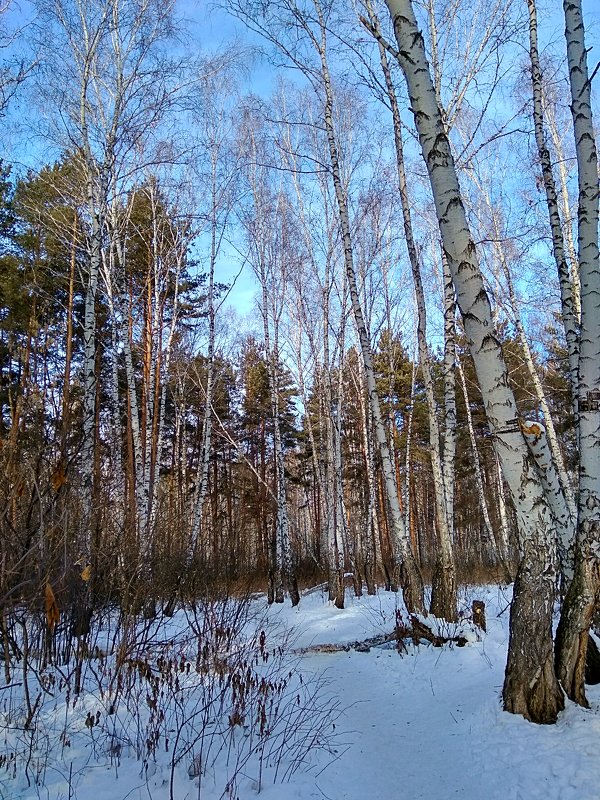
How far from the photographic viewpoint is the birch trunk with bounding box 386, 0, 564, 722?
124 inches

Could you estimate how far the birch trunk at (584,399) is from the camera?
3.21m

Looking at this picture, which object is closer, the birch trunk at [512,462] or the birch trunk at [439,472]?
the birch trunk at [512,462]

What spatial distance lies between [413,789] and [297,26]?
28.9 feet

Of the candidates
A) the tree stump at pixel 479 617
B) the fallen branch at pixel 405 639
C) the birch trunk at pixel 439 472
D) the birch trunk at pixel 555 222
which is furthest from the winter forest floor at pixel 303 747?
the birch trunk at pixel 555 222

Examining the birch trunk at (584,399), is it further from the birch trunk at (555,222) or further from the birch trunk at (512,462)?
the birch trunk at (555,222)

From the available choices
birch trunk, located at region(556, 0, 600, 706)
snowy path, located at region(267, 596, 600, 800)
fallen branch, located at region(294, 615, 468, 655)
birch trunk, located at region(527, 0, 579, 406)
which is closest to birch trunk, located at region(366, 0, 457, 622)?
fallen branch, located at region(294, 615, 468, 655)

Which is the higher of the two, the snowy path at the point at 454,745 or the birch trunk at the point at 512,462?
the birch trunk at the point at 512,462

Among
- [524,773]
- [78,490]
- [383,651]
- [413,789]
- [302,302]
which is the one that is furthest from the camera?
[302,302]

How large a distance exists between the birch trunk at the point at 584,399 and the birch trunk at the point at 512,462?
19cm

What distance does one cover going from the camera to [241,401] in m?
24.0

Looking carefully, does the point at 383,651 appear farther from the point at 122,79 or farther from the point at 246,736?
the point at 122,79

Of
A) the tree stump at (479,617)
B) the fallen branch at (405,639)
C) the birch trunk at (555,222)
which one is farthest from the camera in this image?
the tree stump at (479,617)

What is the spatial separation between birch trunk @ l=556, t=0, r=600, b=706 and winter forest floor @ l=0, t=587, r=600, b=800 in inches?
15.8

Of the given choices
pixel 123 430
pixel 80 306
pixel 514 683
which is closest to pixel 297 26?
pixel 514 683
